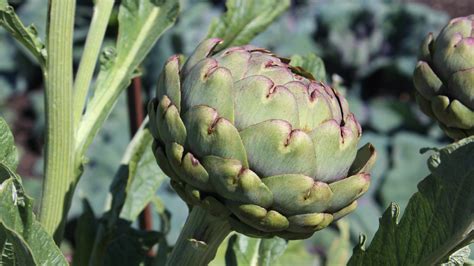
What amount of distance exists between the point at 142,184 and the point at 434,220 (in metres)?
0.38

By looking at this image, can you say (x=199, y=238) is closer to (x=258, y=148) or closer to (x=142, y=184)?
(x=258, y=148)

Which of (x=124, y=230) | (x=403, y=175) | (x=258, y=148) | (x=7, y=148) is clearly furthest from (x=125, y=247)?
(x=403, y=175)

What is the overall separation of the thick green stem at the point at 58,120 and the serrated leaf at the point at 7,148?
0.05 m

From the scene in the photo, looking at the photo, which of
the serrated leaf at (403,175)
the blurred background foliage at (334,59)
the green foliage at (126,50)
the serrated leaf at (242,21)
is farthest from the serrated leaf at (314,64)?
the blurred background foliage at (334,59)

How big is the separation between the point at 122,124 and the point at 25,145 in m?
0.49

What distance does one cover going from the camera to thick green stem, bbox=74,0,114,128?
0.76 meters

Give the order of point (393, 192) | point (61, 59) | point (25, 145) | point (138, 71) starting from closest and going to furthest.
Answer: point (61, 59), point (138, 71), point (393, 192), point (25, 145)

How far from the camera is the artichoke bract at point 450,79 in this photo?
74 centimetres

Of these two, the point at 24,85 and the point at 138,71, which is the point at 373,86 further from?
the point at 138,71

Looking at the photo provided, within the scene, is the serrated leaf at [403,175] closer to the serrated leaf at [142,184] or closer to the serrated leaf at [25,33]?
the serrated leaf at [142,184]

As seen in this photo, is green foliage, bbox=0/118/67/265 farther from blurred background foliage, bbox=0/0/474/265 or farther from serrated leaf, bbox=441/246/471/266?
blurred background foliage, bbox=0/0/474/265

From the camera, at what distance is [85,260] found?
90 centimetres

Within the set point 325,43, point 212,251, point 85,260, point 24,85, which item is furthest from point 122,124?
point 212,251

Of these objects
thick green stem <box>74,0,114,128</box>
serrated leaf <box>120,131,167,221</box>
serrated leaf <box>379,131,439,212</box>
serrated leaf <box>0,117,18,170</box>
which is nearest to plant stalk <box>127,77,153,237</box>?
serrated leaf <box>120,131,167,221</box>
